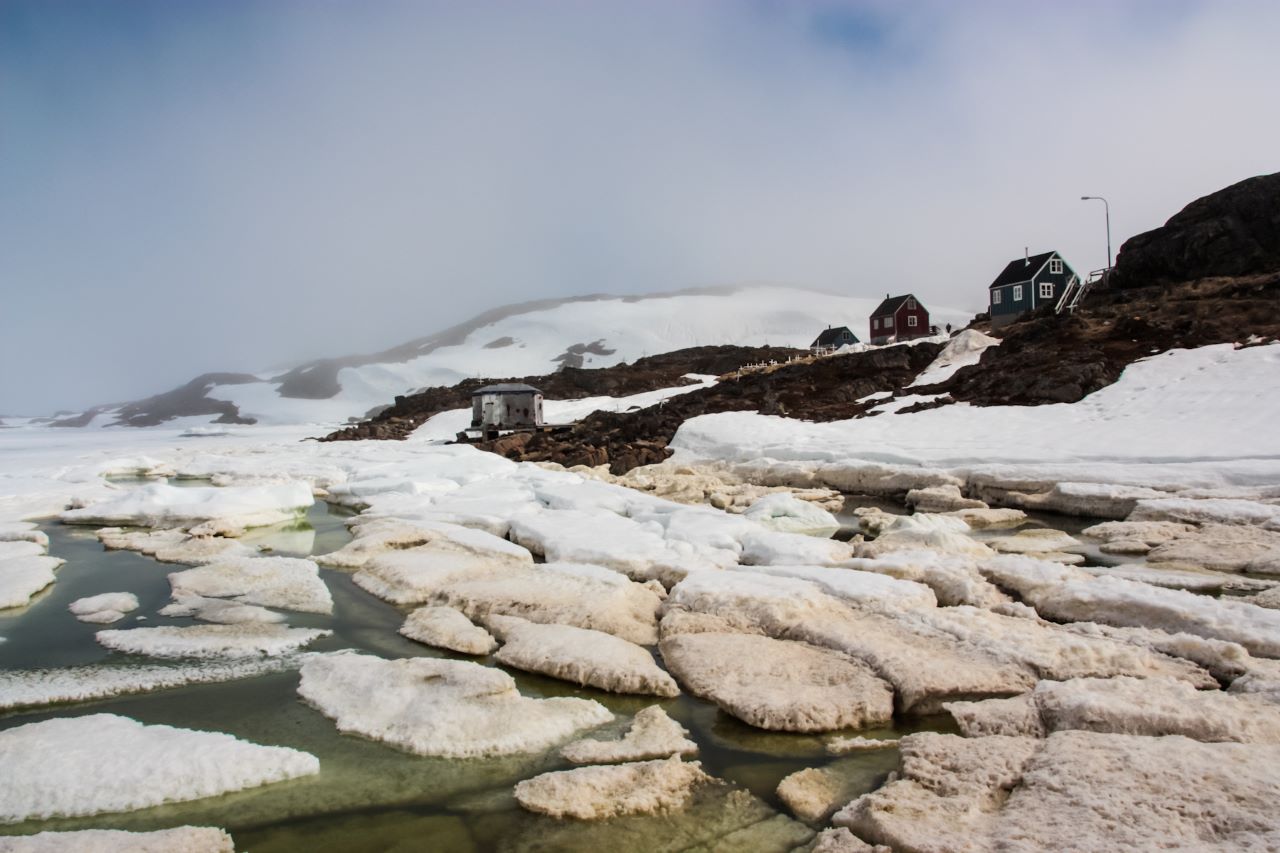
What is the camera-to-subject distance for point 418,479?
1547 cm

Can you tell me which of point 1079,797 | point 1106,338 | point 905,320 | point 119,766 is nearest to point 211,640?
point 119,766

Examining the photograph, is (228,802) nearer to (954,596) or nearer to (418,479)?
(954,596)

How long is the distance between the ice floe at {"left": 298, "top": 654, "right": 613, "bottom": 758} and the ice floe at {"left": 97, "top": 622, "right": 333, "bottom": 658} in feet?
2.86

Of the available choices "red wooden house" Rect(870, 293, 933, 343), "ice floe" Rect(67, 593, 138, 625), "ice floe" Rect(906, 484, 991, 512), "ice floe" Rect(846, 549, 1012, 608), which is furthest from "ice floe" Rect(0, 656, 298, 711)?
"red wooden house" Rect(870, 293, 933, 343)

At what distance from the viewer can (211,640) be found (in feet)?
19.9

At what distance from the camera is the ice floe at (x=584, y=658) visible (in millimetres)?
5109

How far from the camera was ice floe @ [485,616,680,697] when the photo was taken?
5109 millimetres

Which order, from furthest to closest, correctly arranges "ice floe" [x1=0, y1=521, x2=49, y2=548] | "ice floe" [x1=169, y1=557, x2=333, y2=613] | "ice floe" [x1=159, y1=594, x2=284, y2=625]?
1. "ice floe" [x1=0, y1=521, x2=49, y2=548]
2. "ice floe" [x1=169, y1=557, x2=333, y2=613]
3. "ice floe" [x1=159, y1=594, x2=284, y2=625]

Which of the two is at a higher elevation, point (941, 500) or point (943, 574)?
point (943, 574)

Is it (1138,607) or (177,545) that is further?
(177,545)

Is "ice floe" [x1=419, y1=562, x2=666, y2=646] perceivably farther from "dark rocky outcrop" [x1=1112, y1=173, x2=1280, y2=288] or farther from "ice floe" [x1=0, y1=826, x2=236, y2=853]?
"dark rocky outcrop" [x1=1112, y1=173, x2=1280, y2=288]

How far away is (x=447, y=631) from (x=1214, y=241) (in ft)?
129

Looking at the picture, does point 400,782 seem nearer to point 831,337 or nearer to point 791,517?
point 791,517

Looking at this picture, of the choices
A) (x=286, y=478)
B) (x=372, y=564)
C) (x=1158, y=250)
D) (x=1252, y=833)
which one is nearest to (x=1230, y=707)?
(x=1252, y=833)
